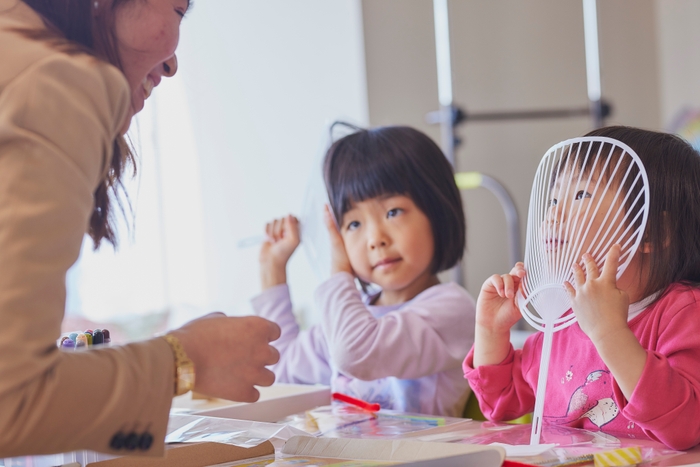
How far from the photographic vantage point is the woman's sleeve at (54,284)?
44 centimetres

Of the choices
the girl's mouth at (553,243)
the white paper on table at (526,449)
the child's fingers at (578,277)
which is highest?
the girl's mouth at (553,243)

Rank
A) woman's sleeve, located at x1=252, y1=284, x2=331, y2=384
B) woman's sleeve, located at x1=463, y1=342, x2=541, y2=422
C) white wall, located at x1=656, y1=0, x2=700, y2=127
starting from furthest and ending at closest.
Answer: white wall, located at x1=656, y1=0, x2=700, y2=127, woman's sleeve, located at x1=252, y1=284, x2=331, y2=384, woman's sleeve, located at x1=463, y1=342, x2=541, y2=422

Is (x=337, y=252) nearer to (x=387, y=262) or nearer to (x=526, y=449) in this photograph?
(x=387, y=262)

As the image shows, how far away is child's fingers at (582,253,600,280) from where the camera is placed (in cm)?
69

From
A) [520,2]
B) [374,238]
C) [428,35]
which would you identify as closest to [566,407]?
[374,238]

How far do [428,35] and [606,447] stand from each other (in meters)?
1.87

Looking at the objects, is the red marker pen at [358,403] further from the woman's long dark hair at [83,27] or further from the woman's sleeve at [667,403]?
the woman's long dark hair at [83,27]

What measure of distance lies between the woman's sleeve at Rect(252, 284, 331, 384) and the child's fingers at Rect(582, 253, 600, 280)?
0.75 meters

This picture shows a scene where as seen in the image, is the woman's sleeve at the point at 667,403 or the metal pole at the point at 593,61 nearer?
the woman's sleeve at the point at 667,403

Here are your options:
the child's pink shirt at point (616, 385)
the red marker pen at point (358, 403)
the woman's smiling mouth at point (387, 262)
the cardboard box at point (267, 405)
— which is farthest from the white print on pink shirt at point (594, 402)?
the woman's smiling mouth at point (387, 262)

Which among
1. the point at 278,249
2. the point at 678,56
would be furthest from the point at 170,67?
the point at 678,56

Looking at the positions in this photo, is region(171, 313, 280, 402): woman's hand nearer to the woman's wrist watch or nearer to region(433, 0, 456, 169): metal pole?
the woman's wrist watch

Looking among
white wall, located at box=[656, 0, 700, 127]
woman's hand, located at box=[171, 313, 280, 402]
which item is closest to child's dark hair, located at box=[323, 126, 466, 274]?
woman's hand, located at box=[171, 313, 280, 402]

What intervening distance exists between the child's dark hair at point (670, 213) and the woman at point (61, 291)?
0.49 meters
